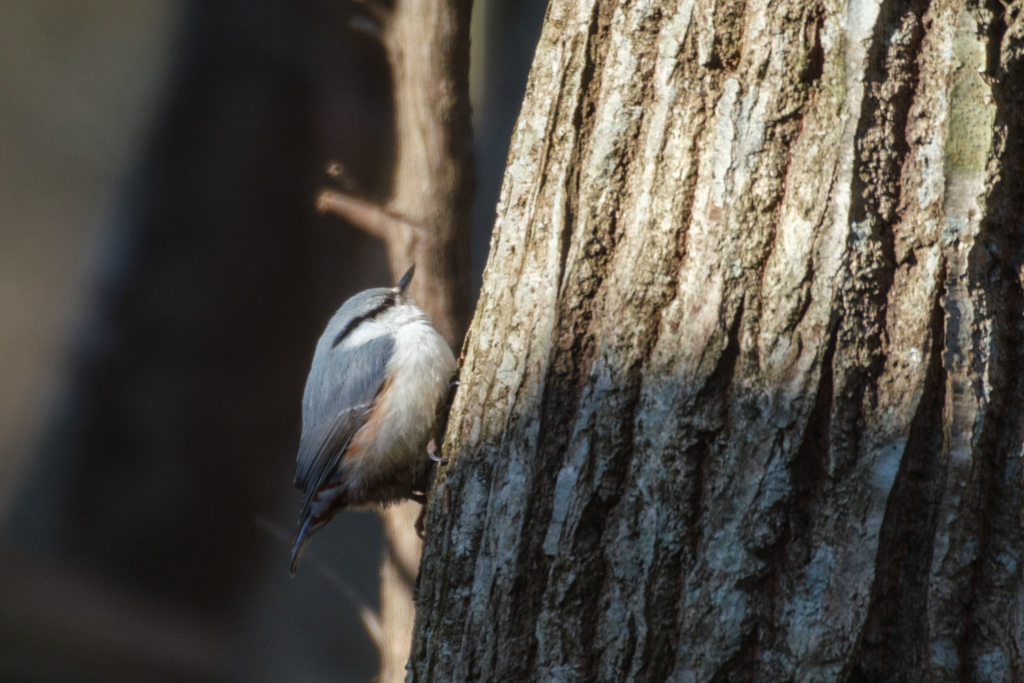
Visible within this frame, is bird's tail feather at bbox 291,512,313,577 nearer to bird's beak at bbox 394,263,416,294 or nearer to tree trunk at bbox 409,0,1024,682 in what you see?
bird's beak at bbox 394,263,416,294

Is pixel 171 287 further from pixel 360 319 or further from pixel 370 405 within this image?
pixel 370 405

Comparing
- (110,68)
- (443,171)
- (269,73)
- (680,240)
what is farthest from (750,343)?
(110,68)

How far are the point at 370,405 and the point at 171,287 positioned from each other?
1.20 metres

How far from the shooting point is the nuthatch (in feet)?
6.39

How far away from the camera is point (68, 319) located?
2689mm

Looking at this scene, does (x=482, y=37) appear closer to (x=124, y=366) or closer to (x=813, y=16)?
(x=124, y=366)

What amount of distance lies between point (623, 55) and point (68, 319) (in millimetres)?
2400

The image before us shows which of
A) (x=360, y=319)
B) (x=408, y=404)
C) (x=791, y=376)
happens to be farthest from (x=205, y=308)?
(x=791, y=376)

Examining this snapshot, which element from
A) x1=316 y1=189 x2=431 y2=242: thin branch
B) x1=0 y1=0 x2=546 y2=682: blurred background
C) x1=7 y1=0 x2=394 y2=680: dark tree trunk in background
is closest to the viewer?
x1=316 y1=189 x2=431 y2=242: thin branch

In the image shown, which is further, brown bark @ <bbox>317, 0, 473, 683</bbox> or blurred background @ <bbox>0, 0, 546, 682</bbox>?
blurred background @ <bbox>0, 0, 546, 682</bbox>

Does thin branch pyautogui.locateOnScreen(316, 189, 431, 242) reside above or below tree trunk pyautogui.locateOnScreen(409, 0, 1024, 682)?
above

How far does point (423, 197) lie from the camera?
223 centimetres

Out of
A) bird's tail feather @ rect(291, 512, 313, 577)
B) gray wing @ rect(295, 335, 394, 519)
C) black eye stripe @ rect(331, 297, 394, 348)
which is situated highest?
black eye stripe @ rect(331, 297, 394, 348)

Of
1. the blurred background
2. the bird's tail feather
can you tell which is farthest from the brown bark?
the blurred background
